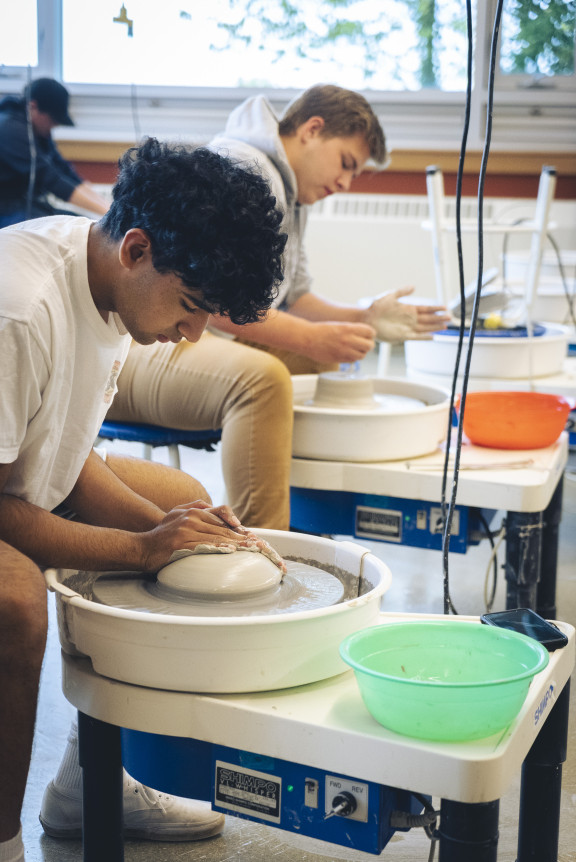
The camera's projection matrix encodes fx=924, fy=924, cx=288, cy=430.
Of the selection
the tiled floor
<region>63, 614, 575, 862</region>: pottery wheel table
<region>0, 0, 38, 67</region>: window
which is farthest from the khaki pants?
<region>0, 0, 38, 67</region>: window

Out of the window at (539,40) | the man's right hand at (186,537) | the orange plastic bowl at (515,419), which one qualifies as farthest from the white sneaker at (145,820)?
the window at (539,40)

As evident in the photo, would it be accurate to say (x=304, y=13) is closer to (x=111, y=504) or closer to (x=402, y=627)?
(x=111, y=504)

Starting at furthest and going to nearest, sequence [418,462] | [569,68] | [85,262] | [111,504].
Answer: [569,68] < [418,462] < [111,504] < [85,262]

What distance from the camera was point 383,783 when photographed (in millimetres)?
738

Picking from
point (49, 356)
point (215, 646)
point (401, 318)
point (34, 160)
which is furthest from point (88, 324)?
point (34, 160)

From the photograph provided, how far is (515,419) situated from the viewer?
1.69 meters

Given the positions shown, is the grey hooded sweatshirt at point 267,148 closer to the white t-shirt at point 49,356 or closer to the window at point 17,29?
the white t-shirt at point 49,356

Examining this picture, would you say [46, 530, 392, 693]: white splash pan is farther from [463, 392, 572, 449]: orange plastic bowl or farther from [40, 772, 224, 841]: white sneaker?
[463, 392, 572, 449]: orange plastic bowl

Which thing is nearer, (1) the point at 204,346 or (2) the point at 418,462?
(2) the point at 418,462

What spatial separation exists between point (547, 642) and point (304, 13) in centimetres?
426

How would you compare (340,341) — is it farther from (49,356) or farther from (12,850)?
(12,850)

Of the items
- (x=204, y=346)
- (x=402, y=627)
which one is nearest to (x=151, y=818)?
(x=402, y=627)

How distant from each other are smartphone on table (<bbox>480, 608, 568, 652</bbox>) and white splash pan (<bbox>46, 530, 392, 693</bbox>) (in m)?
0.15

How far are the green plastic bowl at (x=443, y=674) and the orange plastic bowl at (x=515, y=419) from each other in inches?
34.0
